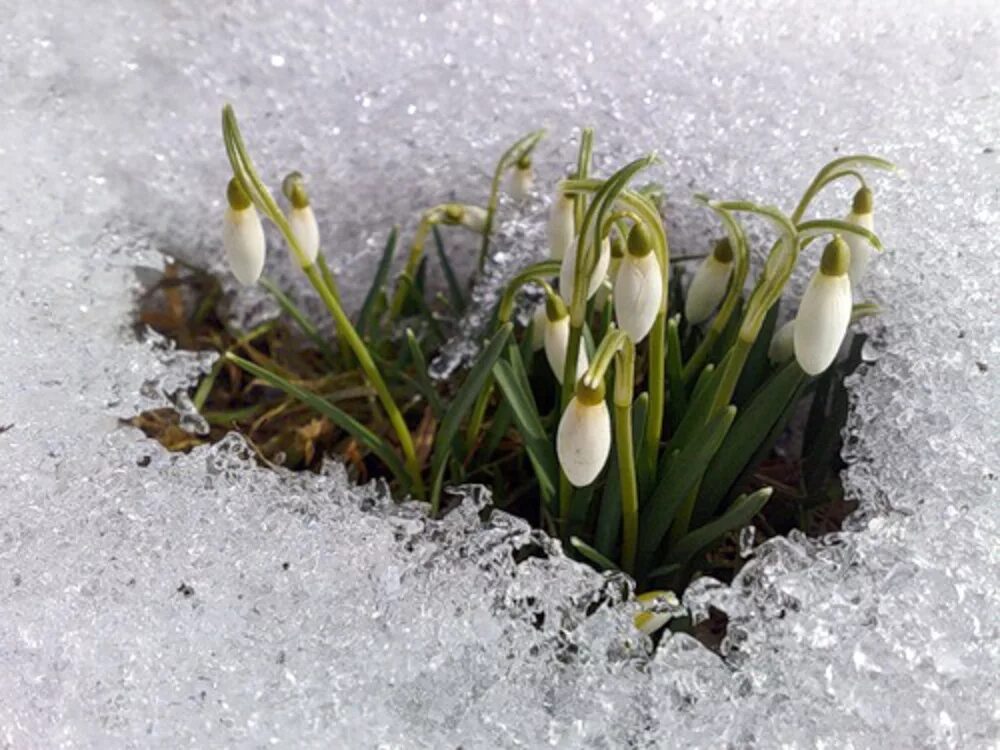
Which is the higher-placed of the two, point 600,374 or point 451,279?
point 600,374

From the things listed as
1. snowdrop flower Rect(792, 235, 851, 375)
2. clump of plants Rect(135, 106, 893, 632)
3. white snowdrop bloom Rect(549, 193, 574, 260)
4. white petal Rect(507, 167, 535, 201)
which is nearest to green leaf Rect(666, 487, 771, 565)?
clump of plants Rect(135, 106, 893, 632)

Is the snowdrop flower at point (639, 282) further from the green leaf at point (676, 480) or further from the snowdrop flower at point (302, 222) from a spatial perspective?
the snowdrop flower at point (302, 222)

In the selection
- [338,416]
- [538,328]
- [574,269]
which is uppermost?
[574,269]

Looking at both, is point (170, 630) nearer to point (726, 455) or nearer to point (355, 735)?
point (355, 735)

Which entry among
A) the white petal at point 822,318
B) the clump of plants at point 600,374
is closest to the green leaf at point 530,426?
the clump of plants at point 600,374

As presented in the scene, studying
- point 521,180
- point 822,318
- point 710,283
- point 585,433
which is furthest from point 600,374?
point 521,180

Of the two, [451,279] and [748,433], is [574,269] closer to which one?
[748,433]

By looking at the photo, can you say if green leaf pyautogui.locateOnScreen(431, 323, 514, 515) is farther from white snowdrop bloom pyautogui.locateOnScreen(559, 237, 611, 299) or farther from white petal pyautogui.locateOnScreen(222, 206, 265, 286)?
white petal pyautogui.locateOnScreen(222, 206, 265, 286)

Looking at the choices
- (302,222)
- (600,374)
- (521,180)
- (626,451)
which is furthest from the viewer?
(521,180)
